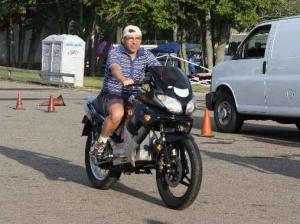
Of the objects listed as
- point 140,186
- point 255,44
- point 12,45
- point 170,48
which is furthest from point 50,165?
point 12,45

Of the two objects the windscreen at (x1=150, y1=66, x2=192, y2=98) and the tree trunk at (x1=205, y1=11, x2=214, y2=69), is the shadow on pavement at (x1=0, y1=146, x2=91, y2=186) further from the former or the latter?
the tree trunk at (x1=205, y1=11, x2=214, y2=69)

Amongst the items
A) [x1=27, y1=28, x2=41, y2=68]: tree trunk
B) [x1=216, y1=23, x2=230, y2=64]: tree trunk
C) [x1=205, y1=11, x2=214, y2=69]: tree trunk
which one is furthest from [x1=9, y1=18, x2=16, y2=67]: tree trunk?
[x1=205, y1=11, x2=214, y2=69]: tree trunk

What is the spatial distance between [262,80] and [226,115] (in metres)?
1.48

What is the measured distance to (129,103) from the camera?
781 centimetres

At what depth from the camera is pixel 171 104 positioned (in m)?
7.01

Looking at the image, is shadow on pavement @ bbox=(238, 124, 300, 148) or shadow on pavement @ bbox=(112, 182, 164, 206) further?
shadow on pavement @ bbox=(238, 124, 300, 148)

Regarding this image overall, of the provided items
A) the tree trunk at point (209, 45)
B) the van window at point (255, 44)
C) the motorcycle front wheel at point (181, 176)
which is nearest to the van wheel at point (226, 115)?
the van window at point (255, 44)

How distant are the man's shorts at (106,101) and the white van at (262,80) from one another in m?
5.72

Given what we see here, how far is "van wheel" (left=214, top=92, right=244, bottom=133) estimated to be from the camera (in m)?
14.9

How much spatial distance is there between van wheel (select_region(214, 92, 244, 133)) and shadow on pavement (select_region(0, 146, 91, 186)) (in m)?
5.04

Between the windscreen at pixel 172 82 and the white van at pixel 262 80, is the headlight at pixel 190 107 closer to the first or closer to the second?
the windscreen at pixel 172 82

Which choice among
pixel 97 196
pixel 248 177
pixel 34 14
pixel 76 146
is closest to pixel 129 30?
pixel 97 196

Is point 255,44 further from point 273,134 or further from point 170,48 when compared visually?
point 170,48

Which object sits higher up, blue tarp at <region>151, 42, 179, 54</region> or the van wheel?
blue tarp at <region>151, 42, 179, 54</region>
